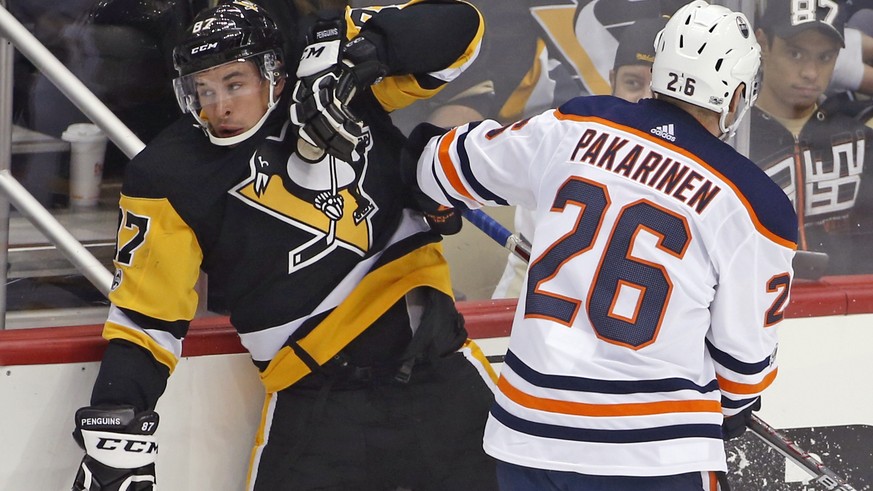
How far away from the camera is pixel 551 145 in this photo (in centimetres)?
177

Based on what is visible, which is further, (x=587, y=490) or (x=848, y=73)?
(x=848, y=73)

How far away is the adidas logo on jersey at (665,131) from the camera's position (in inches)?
66.9

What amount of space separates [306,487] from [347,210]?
484 millimetres

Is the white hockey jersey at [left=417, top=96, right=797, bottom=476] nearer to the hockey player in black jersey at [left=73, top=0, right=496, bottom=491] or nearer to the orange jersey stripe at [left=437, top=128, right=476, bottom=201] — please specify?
the orange jersey stripe at [left=437, top=128, right=476, bottom=201]

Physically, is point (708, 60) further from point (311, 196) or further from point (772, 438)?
point (772, 438)

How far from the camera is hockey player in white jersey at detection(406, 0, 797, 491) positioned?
65.7 inches

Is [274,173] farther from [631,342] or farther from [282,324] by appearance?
[631,342]

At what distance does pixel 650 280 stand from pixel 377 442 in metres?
0.62

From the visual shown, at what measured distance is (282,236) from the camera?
77.5 inches

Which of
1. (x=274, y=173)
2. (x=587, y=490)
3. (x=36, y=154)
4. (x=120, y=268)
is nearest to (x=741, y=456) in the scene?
(x=587, y=490)

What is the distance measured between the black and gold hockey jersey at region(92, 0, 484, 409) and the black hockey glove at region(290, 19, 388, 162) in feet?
0.19

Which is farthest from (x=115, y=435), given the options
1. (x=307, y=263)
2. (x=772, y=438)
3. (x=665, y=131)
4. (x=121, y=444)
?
(x=772, y=438)

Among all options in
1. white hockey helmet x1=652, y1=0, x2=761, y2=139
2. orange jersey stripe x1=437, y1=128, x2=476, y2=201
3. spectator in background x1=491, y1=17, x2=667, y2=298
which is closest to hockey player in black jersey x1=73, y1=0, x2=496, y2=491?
orange jersey stripe x1=437, y1=128, x2=476, y2=201

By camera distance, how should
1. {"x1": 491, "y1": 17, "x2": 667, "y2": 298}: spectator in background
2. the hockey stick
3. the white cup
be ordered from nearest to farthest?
the hockey stick → the white cup → {"x1": 491, "y1": 17, "x2": 667, "y2": 298}: spectator in background
